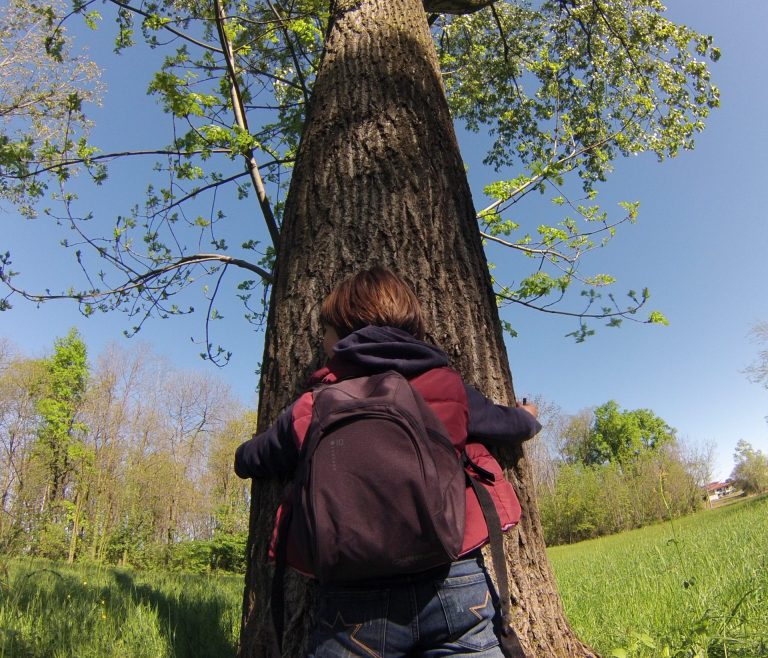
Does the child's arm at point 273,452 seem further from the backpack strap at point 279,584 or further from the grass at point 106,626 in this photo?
the grass at point 106,626

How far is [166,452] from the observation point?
25.6 meters

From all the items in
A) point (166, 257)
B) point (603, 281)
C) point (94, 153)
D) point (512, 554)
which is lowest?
point (512, 554)

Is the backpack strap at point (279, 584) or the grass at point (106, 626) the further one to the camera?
the grass at point (106, 626)

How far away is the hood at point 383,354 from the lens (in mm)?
1500

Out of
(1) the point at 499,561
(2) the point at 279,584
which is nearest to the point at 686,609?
(1) the point at 499,561

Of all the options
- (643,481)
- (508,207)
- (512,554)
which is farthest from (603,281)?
(643,481)

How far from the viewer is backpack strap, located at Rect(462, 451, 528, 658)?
1440 mm

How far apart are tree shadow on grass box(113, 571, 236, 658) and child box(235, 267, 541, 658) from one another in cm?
196

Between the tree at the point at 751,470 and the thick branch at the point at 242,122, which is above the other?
the thick branch at the point at 242,122

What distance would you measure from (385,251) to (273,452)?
0.97 meters

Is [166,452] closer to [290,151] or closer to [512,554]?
[290,151]

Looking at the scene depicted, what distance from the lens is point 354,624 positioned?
1358mm

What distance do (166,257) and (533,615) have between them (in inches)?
205

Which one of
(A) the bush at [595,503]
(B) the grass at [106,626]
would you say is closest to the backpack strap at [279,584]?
(B) the grass at [106,626]
